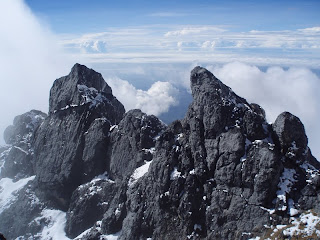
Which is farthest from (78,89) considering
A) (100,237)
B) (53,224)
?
(100,237)

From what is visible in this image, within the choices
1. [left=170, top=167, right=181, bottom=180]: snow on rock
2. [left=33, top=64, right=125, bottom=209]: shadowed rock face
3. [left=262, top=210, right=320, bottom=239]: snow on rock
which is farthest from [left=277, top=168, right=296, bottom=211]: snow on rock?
[left=33, top=64, right=125, bottom=209]: shadowed rock face

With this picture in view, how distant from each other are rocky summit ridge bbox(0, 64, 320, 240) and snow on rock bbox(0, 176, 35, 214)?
454 millimetres

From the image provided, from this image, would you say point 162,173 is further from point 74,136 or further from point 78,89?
point 78,89

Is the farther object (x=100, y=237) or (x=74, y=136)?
(x=74, y=136)

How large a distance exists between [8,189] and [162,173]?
7727 cm

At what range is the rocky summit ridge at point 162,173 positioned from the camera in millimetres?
74938

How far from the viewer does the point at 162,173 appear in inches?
3524

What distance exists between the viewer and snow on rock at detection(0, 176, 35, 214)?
127912 mm

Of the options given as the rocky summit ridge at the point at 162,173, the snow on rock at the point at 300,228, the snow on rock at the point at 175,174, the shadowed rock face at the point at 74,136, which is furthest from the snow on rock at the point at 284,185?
the shadowed rock face at the point at 74,136

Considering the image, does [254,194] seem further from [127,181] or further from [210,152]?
[127,181]

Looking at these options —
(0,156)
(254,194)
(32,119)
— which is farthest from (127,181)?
(0,156)

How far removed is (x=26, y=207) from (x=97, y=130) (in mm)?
38988

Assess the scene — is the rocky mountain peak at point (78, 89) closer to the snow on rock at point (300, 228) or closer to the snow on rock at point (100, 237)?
the snow on rock at point (100, 237)

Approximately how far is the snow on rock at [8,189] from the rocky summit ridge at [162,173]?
45 centimetres
